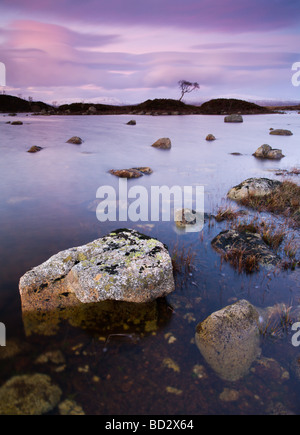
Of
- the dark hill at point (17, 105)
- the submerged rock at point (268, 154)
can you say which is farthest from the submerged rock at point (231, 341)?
the dark hill at point (17, 105)

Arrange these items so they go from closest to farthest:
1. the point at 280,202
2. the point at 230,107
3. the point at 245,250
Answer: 1. the point at 245,250
2. the point at 280,202
3. the point at 230,107

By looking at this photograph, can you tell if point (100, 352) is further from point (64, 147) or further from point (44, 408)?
point (64, 147)

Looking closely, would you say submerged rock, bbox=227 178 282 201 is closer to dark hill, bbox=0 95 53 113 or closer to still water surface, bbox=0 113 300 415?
still water surface, bbox=0 113 300 415

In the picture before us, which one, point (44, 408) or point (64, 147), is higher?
point (64, 147)

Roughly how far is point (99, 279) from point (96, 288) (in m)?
0.18

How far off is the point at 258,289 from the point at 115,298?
331cm

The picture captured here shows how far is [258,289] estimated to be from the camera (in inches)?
234

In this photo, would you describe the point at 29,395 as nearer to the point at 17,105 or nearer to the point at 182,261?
the point at 182,261

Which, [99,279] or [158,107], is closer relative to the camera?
[99,279]

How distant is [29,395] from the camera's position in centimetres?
369

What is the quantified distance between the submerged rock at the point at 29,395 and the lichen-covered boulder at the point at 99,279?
1.45 m

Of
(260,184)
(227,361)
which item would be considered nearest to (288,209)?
(260,184)

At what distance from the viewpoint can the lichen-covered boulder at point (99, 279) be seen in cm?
515

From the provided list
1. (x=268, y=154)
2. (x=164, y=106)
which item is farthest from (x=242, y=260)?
(x=164, y=106)
